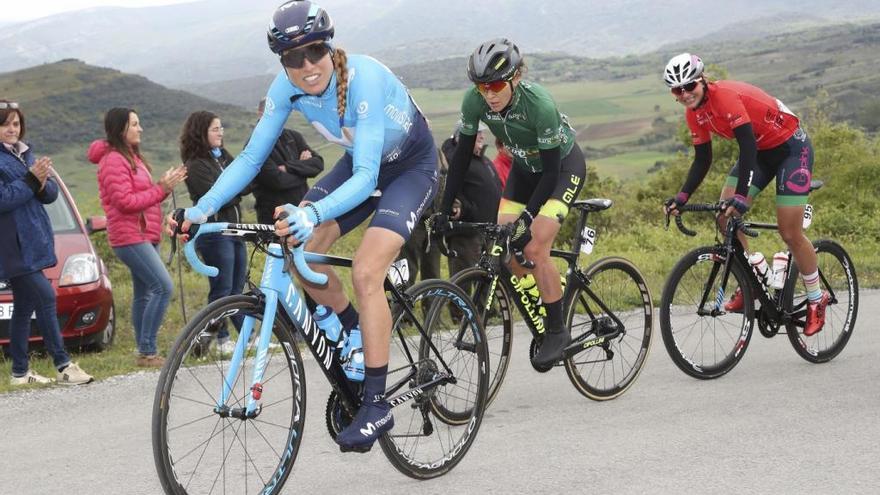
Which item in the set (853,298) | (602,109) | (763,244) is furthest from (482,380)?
(602,109)

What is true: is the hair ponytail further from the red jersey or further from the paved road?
the red jersey

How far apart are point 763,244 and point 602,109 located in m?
176

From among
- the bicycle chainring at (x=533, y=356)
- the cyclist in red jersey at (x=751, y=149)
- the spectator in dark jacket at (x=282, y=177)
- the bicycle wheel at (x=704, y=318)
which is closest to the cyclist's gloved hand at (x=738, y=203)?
the cyclist in red jersey at (x=751, y=149)

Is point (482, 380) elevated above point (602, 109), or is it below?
above

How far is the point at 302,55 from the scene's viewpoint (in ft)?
13.4

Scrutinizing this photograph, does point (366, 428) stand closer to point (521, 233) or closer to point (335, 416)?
point (335, 416)

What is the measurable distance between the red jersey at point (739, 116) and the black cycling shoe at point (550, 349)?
1832 millimetres

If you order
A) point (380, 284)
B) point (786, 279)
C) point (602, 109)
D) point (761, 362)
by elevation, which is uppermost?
point (380, 284)

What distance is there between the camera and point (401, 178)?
462 cm

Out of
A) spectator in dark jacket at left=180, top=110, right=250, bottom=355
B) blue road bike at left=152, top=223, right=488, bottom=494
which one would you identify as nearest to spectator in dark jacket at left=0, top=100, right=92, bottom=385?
spectator in dark jacket at left=180, top=110, right=250, bottom=355

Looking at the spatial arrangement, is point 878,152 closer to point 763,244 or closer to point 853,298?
point 763,244

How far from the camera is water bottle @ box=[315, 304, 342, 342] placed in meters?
4.31

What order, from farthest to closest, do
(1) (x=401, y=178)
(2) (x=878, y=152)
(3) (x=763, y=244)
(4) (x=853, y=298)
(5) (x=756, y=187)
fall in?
(2) (x=878, y=152) → (3) (x=763, y=244) → (4) (x=853, y=298) → (5) (x=756, y=187) → (1) (x=401, y=178)

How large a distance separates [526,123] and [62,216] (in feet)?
16.6
